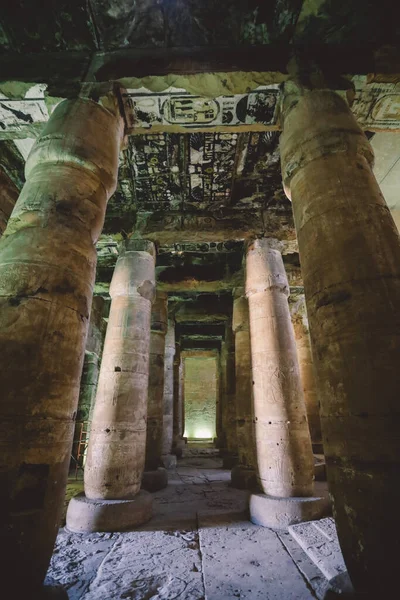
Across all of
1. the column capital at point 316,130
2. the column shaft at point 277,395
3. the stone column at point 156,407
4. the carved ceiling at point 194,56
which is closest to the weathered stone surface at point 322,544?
the column shaft at point 277,395

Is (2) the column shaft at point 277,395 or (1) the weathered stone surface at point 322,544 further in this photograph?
(2) the column shaft at point 277,395

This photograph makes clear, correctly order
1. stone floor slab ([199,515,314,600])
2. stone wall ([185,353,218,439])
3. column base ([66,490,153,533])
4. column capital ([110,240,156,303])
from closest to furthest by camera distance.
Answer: stone floor slab ([199,515,314,600]) → column base ([66,490,153,533]) → column capital ([110,240,156,303]) → stone wall ([185,353,218,439])

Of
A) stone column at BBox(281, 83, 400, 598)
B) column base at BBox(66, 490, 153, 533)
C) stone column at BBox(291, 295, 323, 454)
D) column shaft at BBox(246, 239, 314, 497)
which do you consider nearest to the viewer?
stone column at BBox(281, 83, 400, 598)

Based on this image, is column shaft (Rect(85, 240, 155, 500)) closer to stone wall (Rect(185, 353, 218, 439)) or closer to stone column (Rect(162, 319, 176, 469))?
stone column (Rect(162, 319, 176, 469))

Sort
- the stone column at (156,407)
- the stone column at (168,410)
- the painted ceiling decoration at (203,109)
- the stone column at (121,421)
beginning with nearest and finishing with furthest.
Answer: the painted ceiling decoration at (203,109)
the stone column at (121,421)
the stone column at (156,407)
the stone column at (168,410)

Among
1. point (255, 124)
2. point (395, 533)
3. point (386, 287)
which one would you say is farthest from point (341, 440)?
point (255, 124)

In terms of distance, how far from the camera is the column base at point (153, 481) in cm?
610

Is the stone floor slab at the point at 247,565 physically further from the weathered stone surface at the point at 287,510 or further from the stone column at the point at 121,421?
the stone column at the point at 121,421

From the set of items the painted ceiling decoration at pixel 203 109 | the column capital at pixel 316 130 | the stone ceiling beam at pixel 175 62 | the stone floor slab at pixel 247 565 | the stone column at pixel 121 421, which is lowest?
the stone floor slab at pixel 247 565

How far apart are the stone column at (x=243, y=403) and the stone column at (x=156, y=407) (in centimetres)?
177

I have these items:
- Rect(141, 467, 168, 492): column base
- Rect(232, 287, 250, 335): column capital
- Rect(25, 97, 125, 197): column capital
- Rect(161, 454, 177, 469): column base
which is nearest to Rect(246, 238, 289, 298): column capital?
Rect(232, 287, 250, 335): column capital

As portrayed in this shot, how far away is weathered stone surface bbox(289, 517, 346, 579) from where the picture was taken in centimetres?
250

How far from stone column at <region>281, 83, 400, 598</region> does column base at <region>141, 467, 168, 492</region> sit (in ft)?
17.7

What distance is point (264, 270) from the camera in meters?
5.28
